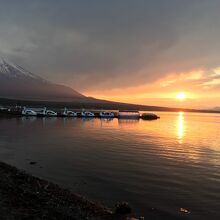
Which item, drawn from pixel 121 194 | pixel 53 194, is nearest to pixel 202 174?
pixel 121 194

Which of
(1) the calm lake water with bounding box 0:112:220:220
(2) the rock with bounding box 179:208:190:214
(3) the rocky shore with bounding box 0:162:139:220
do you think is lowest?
(2) the rock with bounding box 179:208:190:214

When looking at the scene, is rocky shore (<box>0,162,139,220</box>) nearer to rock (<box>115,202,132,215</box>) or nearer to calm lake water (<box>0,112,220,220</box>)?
rock (<box>115,202,132,215</box>)

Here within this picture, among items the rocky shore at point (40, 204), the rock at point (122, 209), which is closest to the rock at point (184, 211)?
the rock at point (122, 209)

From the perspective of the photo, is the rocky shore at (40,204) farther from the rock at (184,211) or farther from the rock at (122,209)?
the rock at (184,211)

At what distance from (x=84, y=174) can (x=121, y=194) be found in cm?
579

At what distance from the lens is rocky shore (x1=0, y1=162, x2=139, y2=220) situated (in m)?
12.4

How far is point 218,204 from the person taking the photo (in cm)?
1792

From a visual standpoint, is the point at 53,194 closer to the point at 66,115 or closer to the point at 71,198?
the point at 71,198

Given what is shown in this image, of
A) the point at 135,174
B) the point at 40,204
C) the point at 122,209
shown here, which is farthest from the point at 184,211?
the point at 135,174

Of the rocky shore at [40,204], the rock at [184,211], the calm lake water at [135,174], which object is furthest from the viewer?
the calm lake water at [135,174]

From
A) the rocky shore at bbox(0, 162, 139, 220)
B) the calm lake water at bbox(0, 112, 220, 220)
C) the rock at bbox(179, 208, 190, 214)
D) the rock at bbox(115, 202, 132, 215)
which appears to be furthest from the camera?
the calm lake water at bbox(0, 112, 220, 220)

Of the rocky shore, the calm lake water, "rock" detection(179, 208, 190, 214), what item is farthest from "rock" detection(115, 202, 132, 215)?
"rock" detection(179, 208, 190, 214)

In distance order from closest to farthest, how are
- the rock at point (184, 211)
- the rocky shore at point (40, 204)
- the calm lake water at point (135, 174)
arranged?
the rocky shore at point (40, 204) < the rock at point (184, 211) < the calm lake water at point (135, 174)

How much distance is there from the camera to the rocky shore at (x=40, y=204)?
12.4 m
